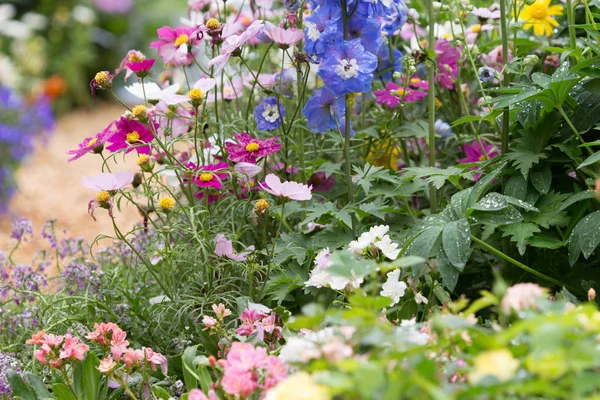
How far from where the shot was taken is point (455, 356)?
0.94m

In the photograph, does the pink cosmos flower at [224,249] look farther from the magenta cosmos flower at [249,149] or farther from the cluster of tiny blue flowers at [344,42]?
the cluster of tiny blue flowers at [344,42]

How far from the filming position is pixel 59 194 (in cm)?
429

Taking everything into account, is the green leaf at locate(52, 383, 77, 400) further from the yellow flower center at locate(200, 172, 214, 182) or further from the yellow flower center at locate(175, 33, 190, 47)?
the yellow flower center at locate(175, 33, 190, 47)

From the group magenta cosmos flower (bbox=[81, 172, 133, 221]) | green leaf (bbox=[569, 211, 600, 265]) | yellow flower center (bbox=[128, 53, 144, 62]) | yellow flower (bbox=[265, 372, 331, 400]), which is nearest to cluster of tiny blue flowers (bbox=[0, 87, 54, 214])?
yellow flower center (bbox=[128, 53, 144, 62])

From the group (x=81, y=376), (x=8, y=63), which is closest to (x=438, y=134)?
(x=81, y=376)

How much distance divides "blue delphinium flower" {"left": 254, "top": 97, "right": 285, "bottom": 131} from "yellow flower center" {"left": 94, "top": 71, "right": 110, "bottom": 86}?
403 mm

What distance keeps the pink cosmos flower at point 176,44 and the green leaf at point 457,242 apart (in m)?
0.72

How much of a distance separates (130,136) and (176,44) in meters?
0.30

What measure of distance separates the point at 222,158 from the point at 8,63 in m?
4.08

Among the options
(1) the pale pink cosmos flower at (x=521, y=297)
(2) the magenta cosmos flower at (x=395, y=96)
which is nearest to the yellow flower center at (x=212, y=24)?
(2) the magenta cosmos flower at (x=395, y=96)

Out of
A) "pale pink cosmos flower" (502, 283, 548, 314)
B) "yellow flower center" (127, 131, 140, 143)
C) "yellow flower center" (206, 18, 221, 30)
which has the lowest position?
"pale pink cosmos flower" (502, 283, 548, 314)

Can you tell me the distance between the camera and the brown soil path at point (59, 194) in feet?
12.0

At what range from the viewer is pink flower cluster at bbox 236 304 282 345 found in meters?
1.42

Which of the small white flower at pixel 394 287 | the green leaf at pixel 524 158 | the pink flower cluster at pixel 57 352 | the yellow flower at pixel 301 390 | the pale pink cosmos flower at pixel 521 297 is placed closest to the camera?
the yellow flower at pixel 301 390
